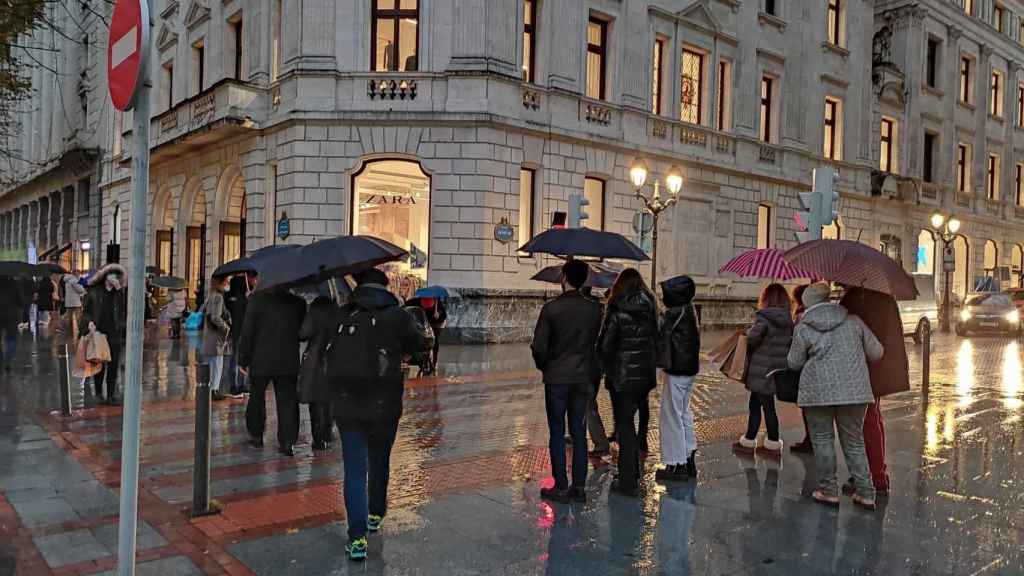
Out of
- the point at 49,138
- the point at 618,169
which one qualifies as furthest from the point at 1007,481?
the point at 49,138

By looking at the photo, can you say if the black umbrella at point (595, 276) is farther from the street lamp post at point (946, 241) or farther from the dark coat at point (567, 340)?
the street lamp post at point (946, 241)

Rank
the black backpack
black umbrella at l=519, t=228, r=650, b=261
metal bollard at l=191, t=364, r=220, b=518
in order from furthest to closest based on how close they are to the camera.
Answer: black umbrella at l=519, t=228, r=650, b=261, metal bollard at l=191, t=364, r=220, b=518, the black backpack

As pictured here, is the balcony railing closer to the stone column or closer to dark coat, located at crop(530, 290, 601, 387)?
dark coat, located at crop(530, 290, 601, 387)

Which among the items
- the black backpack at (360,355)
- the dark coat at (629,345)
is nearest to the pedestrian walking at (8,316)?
the black backpack at (360,355)

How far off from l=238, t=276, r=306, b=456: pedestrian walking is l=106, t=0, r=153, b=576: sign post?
3.95 metres

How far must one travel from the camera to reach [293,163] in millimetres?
20297

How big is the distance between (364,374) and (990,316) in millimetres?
27625

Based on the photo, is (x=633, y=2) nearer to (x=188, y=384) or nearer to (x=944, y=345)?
(x=944, y=345)

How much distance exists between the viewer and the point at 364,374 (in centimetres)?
484

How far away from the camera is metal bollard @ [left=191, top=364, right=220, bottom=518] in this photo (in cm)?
568

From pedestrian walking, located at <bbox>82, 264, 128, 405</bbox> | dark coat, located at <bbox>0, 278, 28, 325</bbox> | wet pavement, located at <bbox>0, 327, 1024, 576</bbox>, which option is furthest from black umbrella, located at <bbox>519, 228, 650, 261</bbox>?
dark coat, located at <bbox>0, 278, 28, 325</bbox>

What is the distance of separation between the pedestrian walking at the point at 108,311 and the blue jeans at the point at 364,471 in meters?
6.55

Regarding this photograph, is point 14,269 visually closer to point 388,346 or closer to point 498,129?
point 498,129

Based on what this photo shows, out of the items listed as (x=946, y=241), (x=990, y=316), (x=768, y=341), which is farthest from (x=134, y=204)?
(x=946, y=241)
